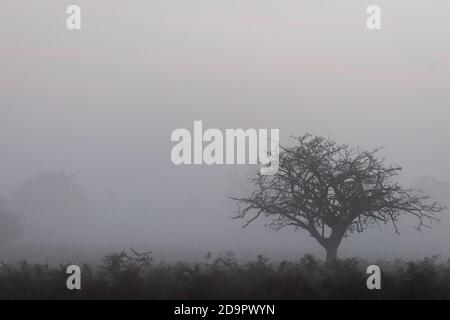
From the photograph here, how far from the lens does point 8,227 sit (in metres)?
61.2

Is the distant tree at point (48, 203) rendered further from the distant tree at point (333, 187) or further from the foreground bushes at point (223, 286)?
the foreground bushes at point (223, 286)

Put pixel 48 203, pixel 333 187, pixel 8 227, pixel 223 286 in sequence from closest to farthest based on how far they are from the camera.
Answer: pixel 223 286 < pixel 333 187 < pixel 8 227 < pixel 48 203

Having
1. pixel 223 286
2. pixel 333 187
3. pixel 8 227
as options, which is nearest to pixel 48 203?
pixel 8 227

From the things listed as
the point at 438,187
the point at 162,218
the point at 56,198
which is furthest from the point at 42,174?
the point at 438,187

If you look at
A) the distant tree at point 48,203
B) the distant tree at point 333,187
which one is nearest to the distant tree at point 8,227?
the distant tree at point 48,203

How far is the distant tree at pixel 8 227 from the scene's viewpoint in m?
60.6

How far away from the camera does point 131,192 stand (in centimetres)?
19662

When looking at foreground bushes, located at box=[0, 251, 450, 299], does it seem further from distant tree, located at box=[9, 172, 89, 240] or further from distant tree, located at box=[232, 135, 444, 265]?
distant tree, located at box=[9, 172, 89, 240]

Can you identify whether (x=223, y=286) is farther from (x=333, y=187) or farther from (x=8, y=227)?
(x=8, y=227)

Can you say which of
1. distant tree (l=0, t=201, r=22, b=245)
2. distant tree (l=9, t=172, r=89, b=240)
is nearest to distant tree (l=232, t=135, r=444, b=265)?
distant tree (l=0, t=201, r=22, b=245)
